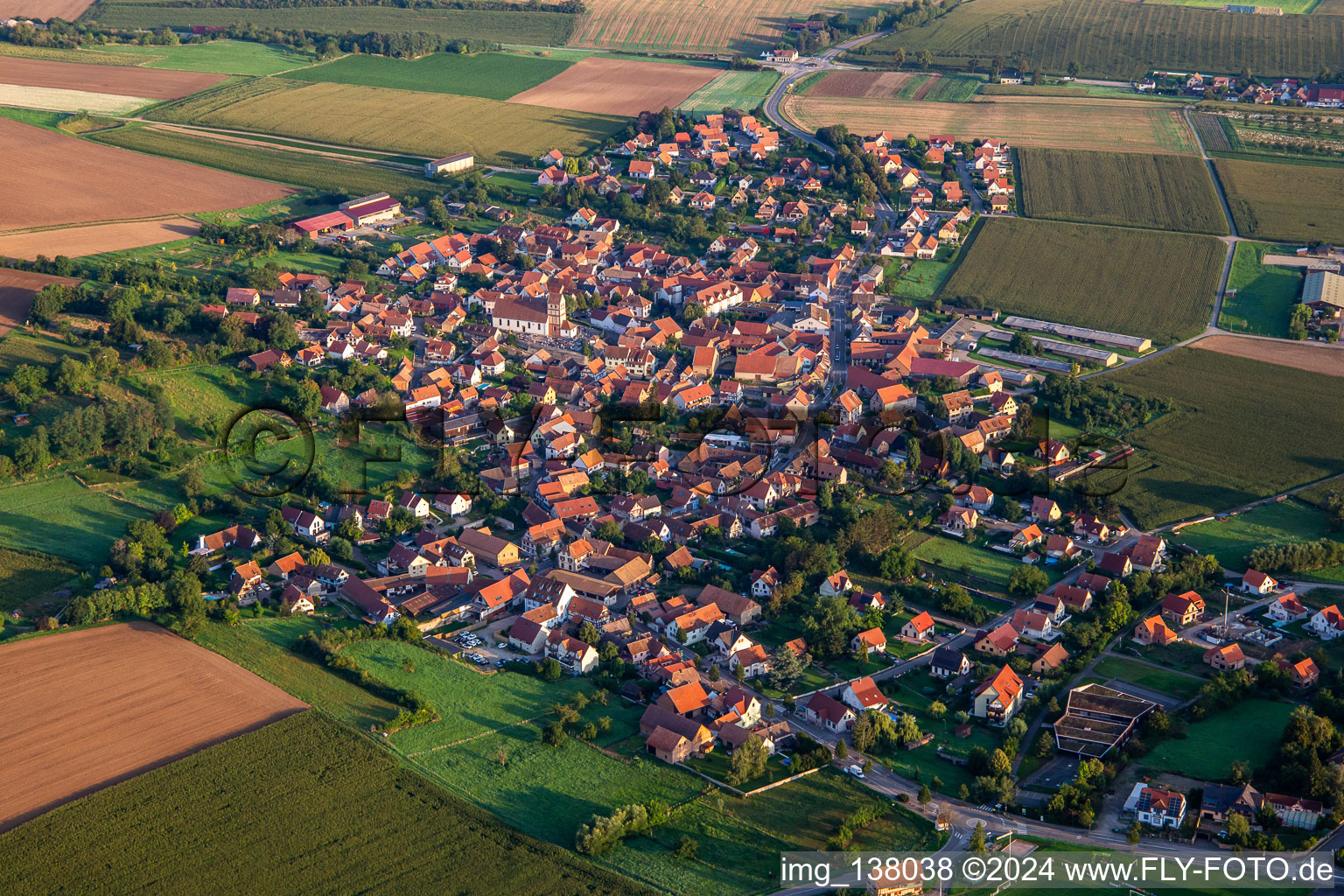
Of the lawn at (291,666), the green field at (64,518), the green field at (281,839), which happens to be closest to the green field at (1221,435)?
the green field at (281,839)

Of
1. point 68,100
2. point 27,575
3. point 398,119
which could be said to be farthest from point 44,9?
point 27,575

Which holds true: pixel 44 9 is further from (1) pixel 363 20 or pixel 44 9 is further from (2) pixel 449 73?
(2) pixel 449 73

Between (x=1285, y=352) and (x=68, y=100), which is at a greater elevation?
(x=68, y=100)

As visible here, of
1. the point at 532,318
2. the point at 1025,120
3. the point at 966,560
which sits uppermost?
the point at 1025,120

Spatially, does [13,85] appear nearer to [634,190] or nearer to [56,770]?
[634,190]

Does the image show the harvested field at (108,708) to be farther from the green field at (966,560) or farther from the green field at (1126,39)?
the green field at (1126,39)

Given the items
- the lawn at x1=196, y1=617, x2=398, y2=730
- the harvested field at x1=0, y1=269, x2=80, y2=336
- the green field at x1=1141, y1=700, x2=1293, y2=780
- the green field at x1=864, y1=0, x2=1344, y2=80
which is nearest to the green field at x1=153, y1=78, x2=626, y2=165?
the harvested field at x1=0, y1=269, x2=80, y2=336

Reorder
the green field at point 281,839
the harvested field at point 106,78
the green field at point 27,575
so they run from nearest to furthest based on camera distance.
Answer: the green field at point 281,839, the green field at point 27,575, the harvested field at point 106,78
